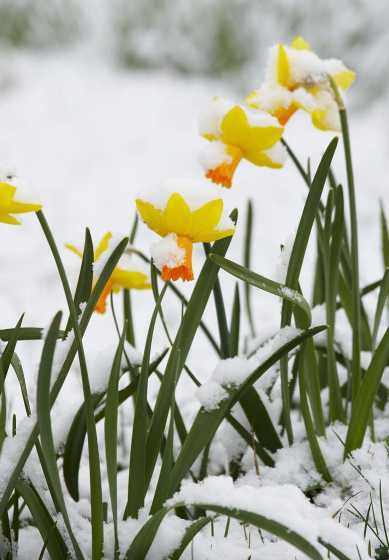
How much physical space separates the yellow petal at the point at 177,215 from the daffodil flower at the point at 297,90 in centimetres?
29

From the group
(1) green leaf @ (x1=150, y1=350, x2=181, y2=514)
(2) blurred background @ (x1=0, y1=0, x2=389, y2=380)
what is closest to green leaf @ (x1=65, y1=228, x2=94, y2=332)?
(1) green leaf @ (x1=150, y1=350, x2=181, y2=514)

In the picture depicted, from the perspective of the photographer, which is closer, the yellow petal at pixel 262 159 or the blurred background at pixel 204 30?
the yellow petal at pixel 262 159

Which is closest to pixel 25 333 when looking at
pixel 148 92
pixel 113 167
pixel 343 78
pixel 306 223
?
pixel 306 223

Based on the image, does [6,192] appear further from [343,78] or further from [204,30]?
[204,30]

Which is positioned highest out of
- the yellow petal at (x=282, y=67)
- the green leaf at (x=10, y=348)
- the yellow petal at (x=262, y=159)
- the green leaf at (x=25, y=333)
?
the yellow petal at (x=282, y=67)

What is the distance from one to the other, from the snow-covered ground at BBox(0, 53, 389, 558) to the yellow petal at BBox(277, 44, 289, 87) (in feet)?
3.06

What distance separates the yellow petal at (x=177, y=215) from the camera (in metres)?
0.77

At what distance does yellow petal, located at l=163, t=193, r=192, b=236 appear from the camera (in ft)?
2.52

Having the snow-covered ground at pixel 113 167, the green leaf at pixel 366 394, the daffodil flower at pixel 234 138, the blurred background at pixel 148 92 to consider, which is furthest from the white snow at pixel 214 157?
the blurred background at pixel 148 92

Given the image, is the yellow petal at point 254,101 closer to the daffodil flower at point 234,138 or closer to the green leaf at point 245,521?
the daffodil flower at point 234,138

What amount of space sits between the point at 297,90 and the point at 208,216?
333 mm

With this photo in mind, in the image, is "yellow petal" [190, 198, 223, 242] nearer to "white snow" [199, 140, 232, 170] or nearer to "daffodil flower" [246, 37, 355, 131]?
"white snow" [199, 140, 232, 170]

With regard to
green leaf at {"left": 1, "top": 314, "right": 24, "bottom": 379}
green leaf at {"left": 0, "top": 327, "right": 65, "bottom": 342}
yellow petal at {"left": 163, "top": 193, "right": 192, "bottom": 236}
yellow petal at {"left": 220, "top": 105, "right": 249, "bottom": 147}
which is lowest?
green leaf at {"left": 1, "top": 314, "right": 24, "bottom": 379}

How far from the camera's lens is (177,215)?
0.78m
